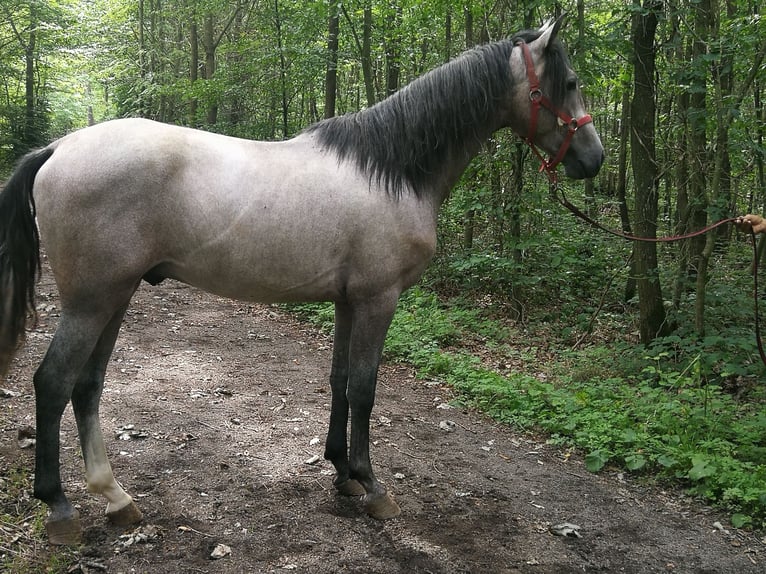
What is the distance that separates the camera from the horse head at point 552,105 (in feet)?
10.1

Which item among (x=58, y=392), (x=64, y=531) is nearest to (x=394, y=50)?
(x=58, y=392)

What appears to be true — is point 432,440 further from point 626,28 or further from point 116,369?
point 626,28

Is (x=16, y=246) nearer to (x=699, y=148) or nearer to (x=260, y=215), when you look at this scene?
(x=260, y=215)

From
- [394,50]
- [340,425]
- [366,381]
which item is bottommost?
[340,425]

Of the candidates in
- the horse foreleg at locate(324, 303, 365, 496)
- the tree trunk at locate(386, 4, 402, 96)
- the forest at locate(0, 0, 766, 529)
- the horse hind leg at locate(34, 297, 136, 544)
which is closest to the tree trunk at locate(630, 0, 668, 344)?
the forest at locate(0, 0, 766, 529)

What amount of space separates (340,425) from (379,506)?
1.74 feet

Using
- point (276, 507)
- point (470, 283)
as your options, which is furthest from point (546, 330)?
point (276, 507)

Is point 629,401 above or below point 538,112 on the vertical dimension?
below

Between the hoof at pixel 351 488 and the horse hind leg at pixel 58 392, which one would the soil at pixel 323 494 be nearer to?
the hoof at pixel 351 488

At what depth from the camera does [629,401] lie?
500 cm

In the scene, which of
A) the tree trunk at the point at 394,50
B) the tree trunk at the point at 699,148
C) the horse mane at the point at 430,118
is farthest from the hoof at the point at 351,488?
the tree trunk at the point at 394,50

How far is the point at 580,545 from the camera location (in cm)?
310

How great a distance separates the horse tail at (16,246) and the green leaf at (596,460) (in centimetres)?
379

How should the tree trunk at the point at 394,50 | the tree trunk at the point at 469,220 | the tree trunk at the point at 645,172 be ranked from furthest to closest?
the tree trunk at the point at 394,50
the tree trunk at the point at 469,220
the tree trunk at the point at 645,172
